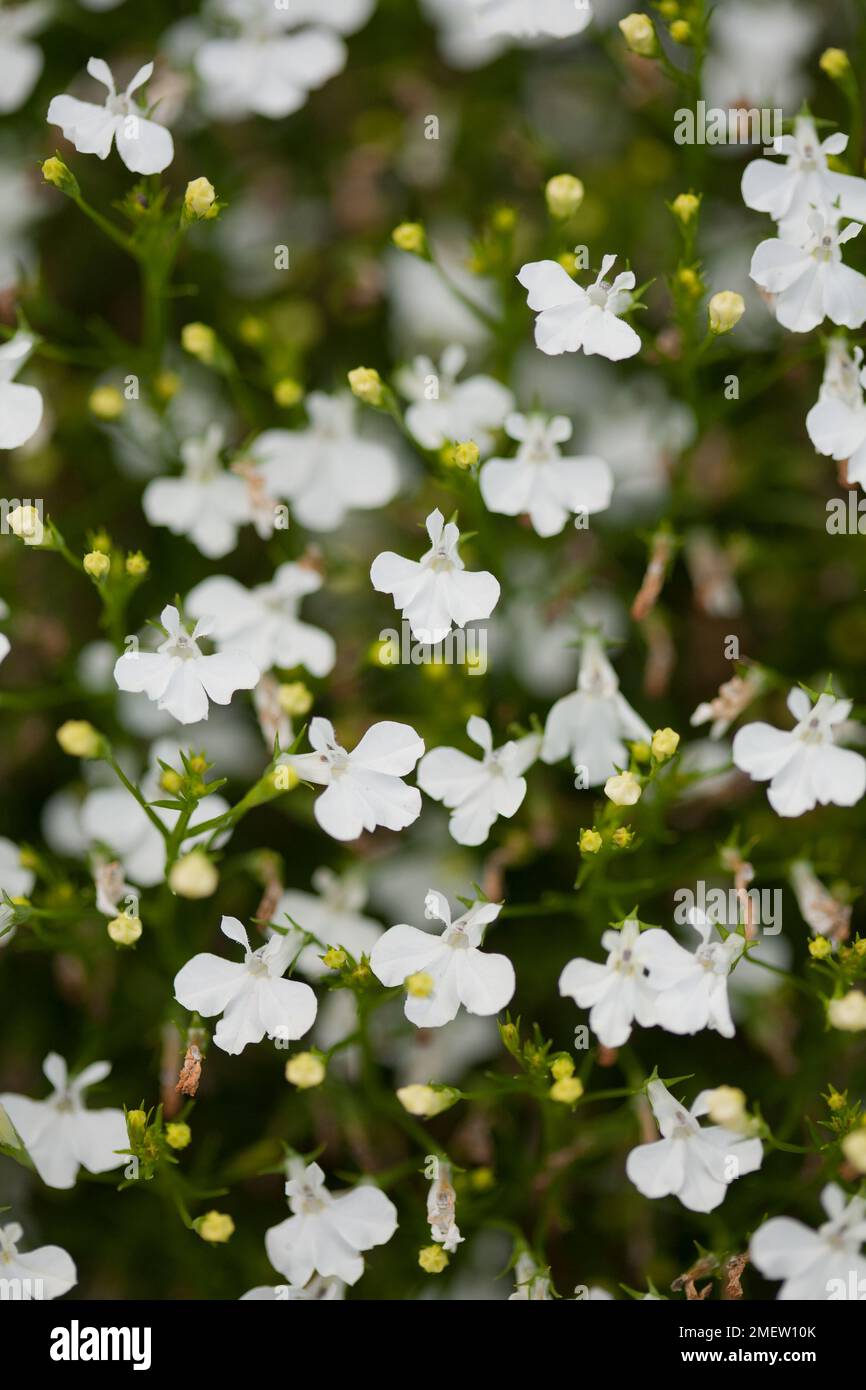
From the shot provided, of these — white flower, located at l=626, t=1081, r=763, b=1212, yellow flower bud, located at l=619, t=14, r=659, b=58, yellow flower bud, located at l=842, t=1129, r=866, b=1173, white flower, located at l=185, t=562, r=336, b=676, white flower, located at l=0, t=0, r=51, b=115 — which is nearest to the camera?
yellow flower bud, located at l=842, t=1129, r=866, b=1173

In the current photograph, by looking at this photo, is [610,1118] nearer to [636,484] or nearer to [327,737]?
[327,737]

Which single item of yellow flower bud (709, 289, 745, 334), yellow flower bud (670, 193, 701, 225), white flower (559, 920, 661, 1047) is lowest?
white flower (559, 920, 661, 1047)

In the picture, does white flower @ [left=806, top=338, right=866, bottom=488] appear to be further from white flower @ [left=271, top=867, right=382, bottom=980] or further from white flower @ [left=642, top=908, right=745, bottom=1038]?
white flower @ [left=271, top=867, right=382, bottom=980]

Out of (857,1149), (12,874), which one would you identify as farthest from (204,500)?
(857,1149)

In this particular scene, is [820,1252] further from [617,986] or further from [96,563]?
[96,563]

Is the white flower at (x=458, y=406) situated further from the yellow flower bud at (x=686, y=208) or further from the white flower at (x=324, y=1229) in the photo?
the white flower at (x=324, y=1229)

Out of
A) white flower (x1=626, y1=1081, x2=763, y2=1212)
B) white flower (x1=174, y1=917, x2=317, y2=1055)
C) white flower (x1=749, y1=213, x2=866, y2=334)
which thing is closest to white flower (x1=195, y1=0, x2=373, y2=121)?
white flower (x1=749, y1=213, x2=866, y2=334)

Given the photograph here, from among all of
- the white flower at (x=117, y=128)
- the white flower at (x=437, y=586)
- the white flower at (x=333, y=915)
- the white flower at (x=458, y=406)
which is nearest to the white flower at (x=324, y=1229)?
the white flower at (x=333, y=915)
